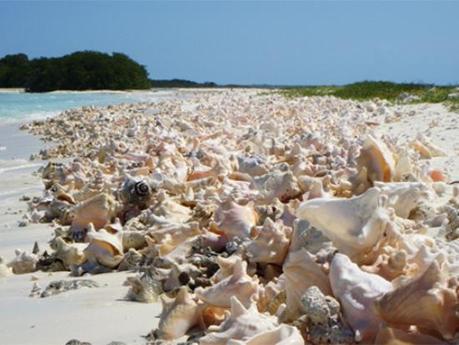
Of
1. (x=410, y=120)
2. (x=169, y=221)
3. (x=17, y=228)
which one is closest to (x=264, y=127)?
(x=410, y=120)

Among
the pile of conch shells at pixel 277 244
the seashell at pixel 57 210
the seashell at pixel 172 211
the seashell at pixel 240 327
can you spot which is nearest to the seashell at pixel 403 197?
the pile of conch shells at pixel 277 244

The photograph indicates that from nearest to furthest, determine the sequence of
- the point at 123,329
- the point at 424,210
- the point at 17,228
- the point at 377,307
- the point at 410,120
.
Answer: the point at 377,307
the point at 123,329
the point at 424,210
the point at 17,228
the point at 410,120

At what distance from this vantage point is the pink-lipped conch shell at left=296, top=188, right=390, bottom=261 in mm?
2268

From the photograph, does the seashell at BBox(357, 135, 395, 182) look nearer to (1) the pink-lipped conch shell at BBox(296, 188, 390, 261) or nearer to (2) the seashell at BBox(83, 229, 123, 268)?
(2) the seashell at BBox(83, 229, 123, 268)

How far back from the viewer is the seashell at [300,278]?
2080 millimetres

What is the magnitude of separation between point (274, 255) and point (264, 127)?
6971 millimetres

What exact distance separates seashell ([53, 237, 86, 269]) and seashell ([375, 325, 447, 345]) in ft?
7.28

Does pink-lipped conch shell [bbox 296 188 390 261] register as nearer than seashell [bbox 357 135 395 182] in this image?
Yes

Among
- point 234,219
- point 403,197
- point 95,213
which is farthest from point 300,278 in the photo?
point 95,213

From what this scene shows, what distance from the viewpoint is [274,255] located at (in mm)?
2609

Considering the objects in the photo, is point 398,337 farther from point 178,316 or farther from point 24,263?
point 24,263

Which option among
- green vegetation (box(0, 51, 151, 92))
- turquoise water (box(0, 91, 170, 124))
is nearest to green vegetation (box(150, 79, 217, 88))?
green vegetation (box(0, 51, 151, 92))

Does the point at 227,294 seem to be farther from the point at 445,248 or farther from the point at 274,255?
the point at 445,248

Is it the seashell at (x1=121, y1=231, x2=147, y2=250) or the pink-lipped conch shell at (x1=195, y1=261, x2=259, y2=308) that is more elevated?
the pink-lipped conch shell at (x1=195, y1=261, x2=259, y2=308)
